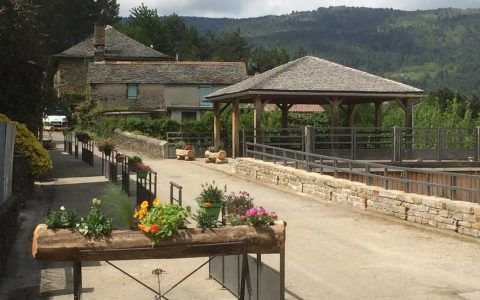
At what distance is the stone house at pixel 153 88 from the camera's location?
51.0 meters

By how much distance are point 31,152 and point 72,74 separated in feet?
147

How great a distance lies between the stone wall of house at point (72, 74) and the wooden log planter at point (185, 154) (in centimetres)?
3058

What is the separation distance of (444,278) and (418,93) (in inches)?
748

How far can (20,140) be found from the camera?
59.9 feet

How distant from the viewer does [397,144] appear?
26.1m

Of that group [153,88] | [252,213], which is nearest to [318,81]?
[252,213]

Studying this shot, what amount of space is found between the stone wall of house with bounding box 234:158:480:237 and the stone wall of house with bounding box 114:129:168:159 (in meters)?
11.1

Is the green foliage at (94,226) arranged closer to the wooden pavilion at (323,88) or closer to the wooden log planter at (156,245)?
the wooden log planter at (156,245)

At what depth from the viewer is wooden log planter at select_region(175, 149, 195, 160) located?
32.5 metres

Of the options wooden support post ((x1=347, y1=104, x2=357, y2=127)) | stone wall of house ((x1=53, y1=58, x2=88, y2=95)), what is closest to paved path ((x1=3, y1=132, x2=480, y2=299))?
wooden support post ((x1=347, y1=104, x2=357, y2=127))

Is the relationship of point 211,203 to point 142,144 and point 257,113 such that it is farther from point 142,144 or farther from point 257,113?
point 142,144

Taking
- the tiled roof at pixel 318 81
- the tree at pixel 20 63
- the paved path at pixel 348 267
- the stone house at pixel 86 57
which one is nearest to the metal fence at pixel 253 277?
the paved path at pixel 348 267

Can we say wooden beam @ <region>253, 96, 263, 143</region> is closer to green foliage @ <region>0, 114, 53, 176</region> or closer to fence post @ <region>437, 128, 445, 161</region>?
fence post @ <region>437, 128, 445, 161</region>

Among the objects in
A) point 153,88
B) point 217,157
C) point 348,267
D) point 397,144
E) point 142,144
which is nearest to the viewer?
point 348,267
